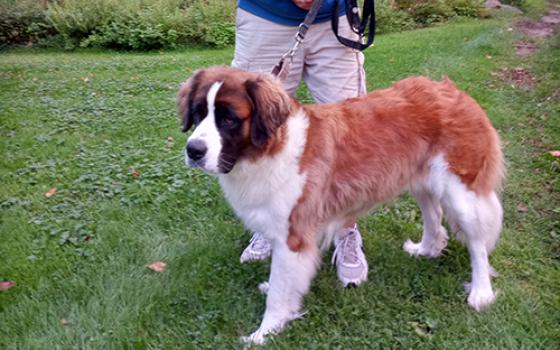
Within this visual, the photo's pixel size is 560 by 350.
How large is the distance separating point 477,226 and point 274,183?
1.44 meters

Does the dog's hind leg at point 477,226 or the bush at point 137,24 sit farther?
the bush at point 137,24

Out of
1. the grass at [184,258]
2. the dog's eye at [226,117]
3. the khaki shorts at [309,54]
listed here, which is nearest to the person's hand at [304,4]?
the khaki shorts at [309,54]

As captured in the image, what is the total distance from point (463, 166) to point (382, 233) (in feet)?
4.01

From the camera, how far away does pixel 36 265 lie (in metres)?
3.95

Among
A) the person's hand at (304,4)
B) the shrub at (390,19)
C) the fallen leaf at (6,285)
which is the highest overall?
the person's hand at (304,4)

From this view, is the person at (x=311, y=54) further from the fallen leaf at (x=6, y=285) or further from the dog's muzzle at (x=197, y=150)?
the fallen leaf at (x=6, y=285)

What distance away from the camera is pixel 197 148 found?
2.68m

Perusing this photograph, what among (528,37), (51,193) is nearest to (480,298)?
(51,193)

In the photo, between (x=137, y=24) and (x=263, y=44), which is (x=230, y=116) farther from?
(x=137, y=24)

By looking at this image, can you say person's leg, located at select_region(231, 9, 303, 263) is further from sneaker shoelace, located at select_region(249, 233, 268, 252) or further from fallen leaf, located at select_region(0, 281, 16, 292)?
fallen leaf, located at select_region(0, 281, 16, 292)

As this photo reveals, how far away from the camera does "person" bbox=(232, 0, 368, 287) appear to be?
3473 millimetres

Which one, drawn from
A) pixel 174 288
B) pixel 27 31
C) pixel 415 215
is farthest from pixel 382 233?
pixel 27 31

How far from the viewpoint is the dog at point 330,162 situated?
9.37ft

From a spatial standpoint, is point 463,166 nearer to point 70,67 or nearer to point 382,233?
point 382,233
